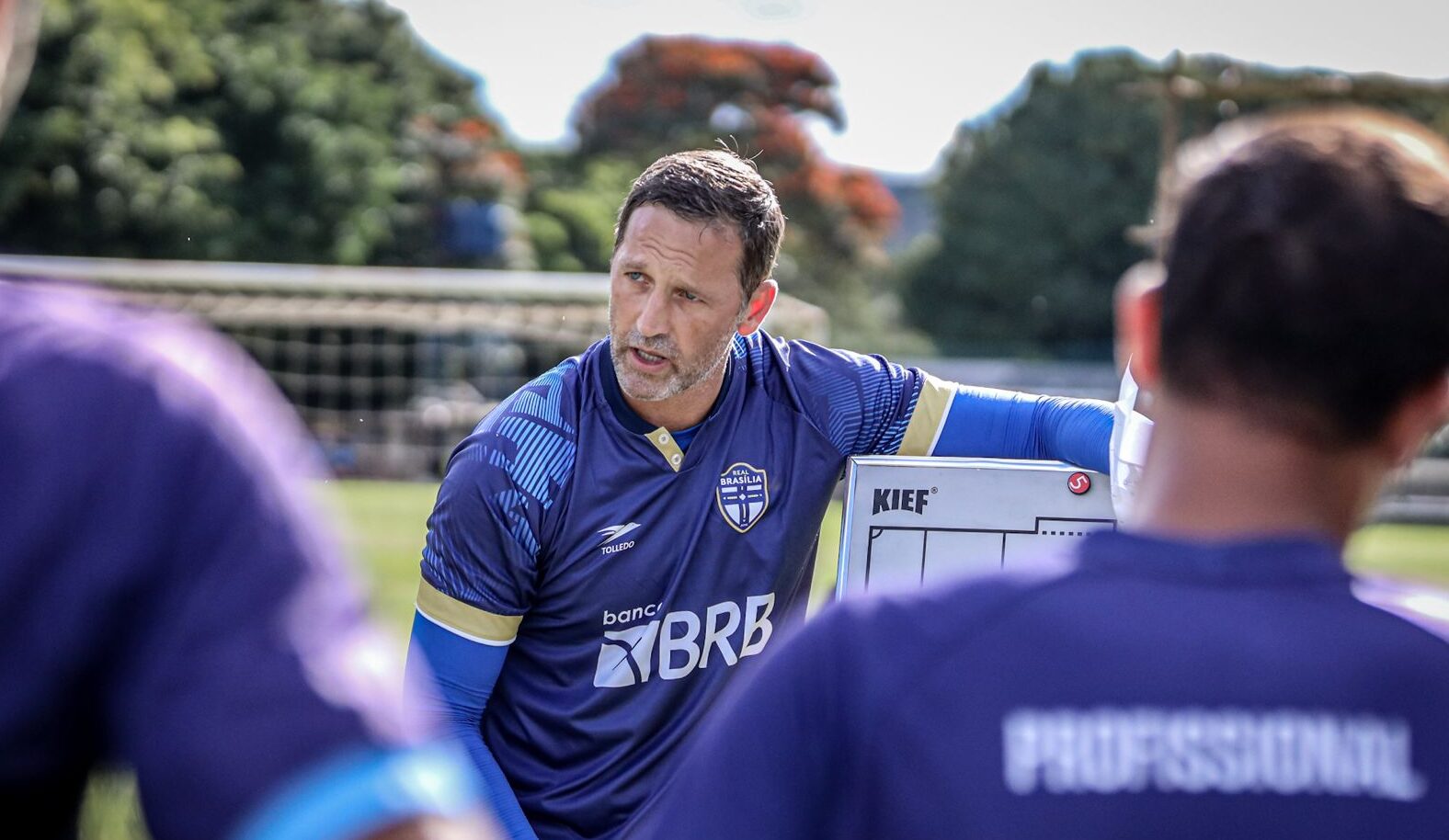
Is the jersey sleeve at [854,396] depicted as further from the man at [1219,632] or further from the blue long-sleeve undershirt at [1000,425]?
the man at [1219,632]

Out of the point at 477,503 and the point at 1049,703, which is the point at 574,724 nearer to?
the point at 477,503

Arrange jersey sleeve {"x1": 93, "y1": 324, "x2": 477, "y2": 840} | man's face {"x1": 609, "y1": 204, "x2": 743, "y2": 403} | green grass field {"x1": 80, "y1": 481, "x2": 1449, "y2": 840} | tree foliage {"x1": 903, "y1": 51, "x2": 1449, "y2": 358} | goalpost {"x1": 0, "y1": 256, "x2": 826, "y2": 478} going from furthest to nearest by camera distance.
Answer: tree foliage {"x1": 903, "y1": 51, "x2": 1449, "y2": 358} < goalpost {"x1": 0, "y1": 256, "x2": 826, "y2": 478} < green grass field {"x1": 80, "y1": 481, "x2": 1449, "y2": 840} < man's face {"x1": 609, "y1": 204, "x2": 743, "y2": 403} < jersey sleeve {"x1": 93, "y1": 324, "x2": 477, "y2": 840}

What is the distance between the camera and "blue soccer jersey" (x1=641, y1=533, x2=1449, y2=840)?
1.12 m

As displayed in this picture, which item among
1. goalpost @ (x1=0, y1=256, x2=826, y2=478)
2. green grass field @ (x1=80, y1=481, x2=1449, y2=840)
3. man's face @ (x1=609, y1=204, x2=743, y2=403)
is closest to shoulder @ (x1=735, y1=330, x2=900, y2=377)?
man's face @ (x1=609, y1=204, x2=743, y2=403)

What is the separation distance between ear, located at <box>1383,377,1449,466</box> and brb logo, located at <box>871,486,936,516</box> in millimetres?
2017

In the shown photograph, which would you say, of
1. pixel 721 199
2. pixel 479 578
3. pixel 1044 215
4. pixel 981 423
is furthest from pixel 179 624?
pixel 1044 215

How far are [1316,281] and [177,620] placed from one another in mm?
813

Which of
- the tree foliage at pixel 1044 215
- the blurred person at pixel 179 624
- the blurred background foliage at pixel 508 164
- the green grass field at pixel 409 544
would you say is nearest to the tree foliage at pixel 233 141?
the blurred background foliage at pixel 508 164

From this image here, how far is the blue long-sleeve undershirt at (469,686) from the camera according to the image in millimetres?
2971

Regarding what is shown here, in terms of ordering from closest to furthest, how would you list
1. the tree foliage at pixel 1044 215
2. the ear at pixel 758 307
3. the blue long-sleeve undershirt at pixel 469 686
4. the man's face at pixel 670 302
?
the blue long-sleeve undershirt at pixel 469 686
the man's face at pixel 670 302
the ear at pixel 758 307
the tree foliage at pixel 1044 215

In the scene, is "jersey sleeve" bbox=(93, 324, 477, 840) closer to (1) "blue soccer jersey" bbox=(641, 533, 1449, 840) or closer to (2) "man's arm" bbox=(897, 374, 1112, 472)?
(1) "blue soccer jersey" bbox=(641, 533, 1449, 840)

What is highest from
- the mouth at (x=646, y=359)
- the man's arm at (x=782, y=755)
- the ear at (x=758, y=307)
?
the ear at (x=758, y=307)

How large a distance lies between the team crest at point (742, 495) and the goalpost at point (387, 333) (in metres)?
13.6

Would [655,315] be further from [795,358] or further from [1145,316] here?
[1145,316]
